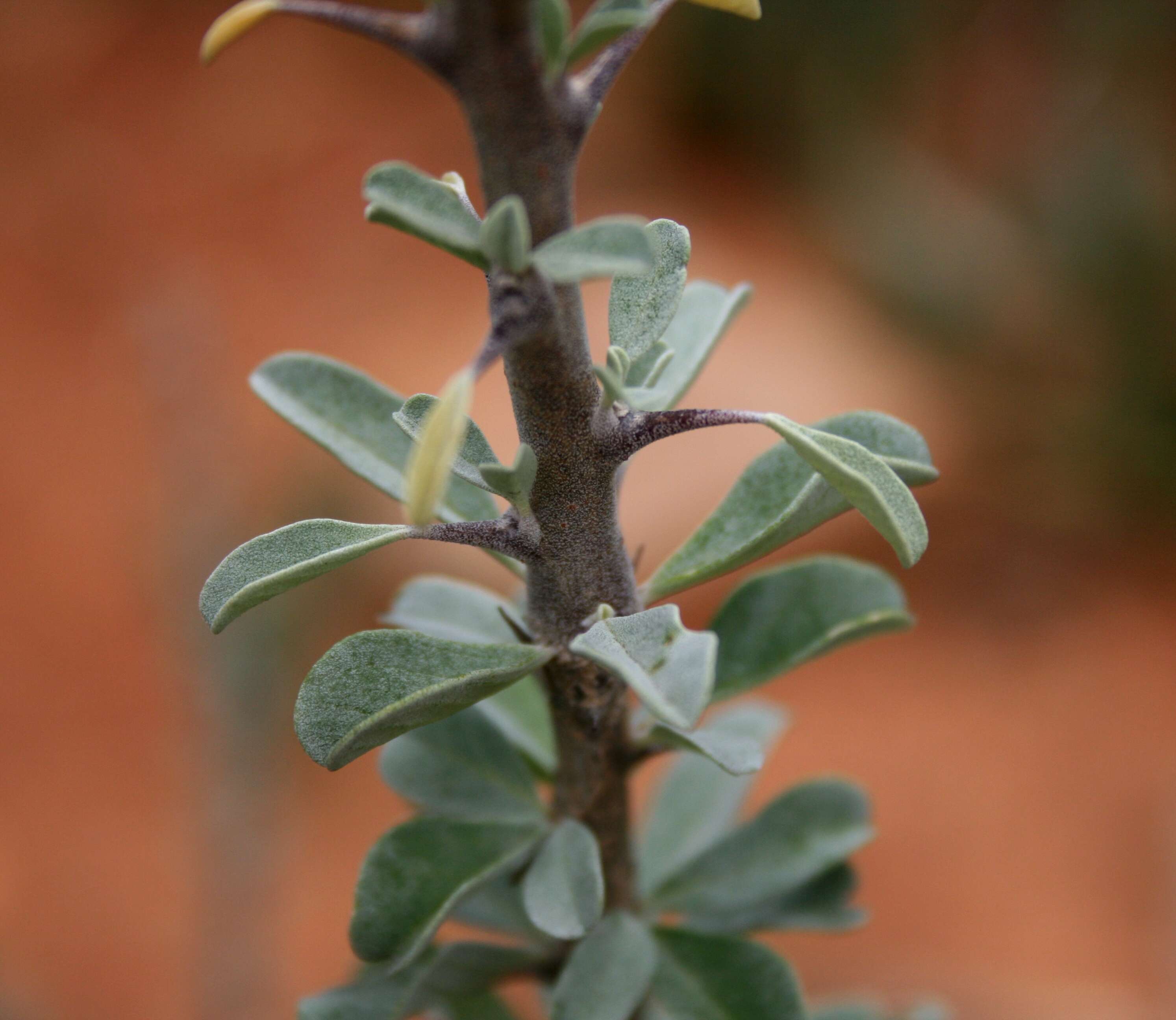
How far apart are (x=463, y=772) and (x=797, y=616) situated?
10.5 inches

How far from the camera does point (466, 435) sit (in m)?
0.60

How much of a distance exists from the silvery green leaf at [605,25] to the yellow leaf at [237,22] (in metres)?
0.13

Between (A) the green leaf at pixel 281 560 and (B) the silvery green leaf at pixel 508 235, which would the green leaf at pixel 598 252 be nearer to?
(B) the silvery green leaf at pixel 508 235

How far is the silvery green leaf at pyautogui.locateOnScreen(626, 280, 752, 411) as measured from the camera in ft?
2.16

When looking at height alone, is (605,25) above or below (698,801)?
above

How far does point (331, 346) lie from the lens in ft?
13.6

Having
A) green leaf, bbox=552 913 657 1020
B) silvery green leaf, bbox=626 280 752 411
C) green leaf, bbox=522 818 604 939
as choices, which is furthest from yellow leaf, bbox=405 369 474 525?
green leaf, bbox=552 913 657 1020

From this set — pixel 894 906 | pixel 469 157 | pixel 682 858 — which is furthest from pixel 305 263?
pixel 682 858

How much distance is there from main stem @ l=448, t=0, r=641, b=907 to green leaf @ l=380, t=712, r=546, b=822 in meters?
0.03

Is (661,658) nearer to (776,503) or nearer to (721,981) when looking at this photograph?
(776,503)

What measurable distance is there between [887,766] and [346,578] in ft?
5.32

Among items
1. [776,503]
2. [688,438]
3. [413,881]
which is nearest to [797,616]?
[776,503]

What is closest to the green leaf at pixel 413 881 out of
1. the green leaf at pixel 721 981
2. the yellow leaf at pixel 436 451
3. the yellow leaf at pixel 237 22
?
the green leaf at pixel 721 981

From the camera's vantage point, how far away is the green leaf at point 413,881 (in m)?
0.67
